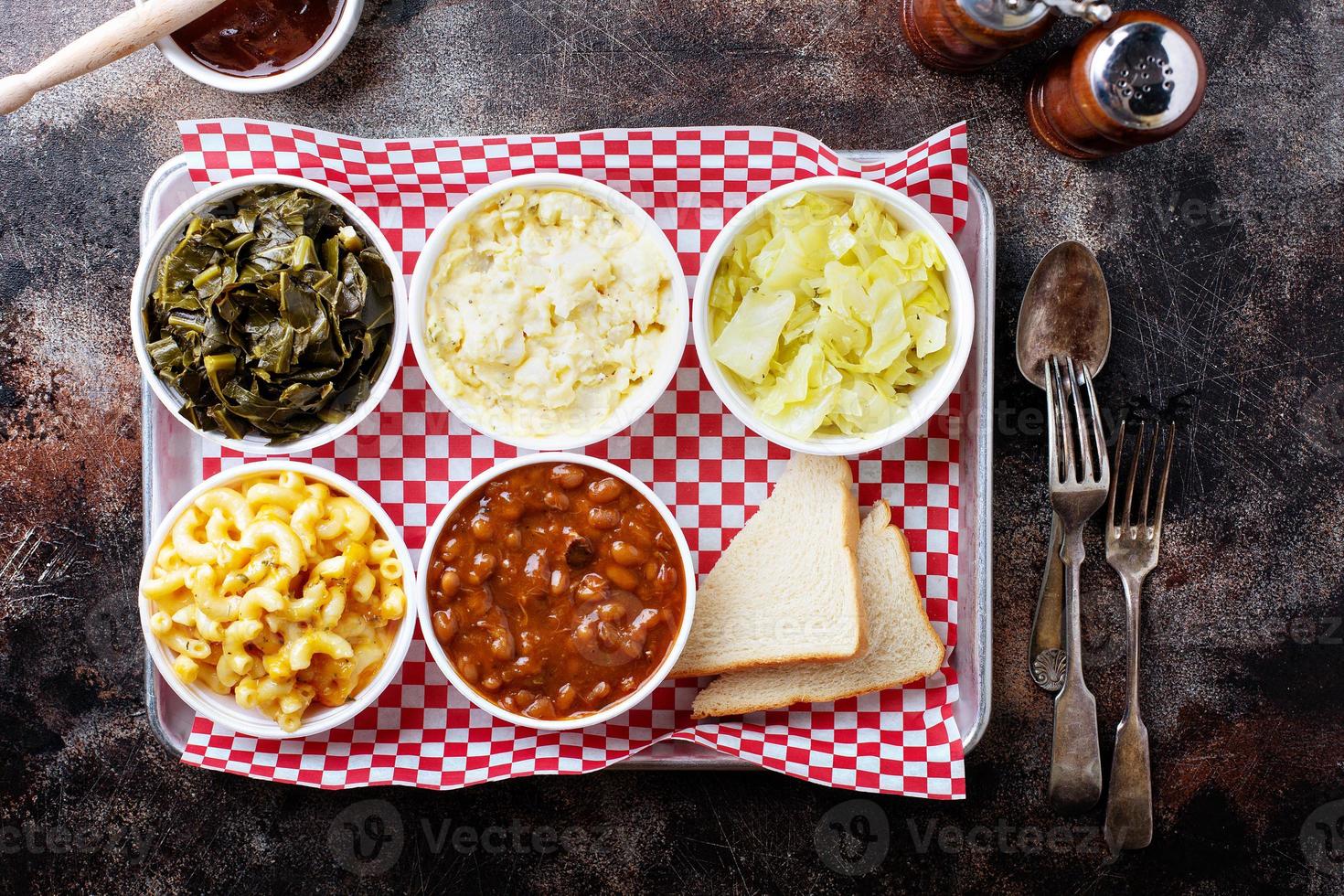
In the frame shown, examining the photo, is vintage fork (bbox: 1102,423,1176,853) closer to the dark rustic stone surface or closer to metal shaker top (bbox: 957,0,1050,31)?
the dark rustic stone surface

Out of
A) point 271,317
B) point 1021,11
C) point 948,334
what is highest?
point 1021,11

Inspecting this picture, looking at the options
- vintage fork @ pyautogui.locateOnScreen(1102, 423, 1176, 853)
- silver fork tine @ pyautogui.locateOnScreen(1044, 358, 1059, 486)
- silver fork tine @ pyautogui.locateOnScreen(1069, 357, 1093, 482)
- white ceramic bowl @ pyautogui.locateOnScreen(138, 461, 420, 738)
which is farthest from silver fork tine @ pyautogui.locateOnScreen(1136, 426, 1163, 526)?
white ceramic bowl @ pyautogui.locateOnScreen(138, 461, 420, 738)

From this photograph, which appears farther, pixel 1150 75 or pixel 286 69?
pixel 286 69

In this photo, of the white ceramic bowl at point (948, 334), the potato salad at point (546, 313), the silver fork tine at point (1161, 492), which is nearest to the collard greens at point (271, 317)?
the potato salad at point (546, 313)

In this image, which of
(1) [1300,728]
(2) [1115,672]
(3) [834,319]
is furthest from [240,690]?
(1) [1300,728]

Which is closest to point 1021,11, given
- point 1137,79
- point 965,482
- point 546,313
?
point 1137,79

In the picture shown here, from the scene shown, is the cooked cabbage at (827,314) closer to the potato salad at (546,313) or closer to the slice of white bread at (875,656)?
the potato salad at (546,313)

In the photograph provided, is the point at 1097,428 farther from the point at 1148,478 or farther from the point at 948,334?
the point at 948,334

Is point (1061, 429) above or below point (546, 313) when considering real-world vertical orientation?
above
